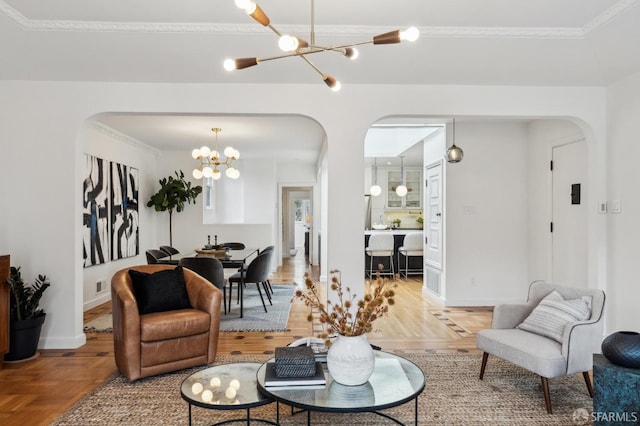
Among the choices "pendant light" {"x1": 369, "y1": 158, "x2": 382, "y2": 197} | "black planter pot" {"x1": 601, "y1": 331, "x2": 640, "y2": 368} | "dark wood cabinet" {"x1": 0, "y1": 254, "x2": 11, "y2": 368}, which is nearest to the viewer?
"black planter pot" {"x1": 601, "y1": 331, "x2": 640, "y2": 368}

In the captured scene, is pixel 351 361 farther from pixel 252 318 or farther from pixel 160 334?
pixel 252 318

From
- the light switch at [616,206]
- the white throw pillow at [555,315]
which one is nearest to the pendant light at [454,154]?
the light switch at [616,206]

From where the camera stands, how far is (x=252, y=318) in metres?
5.00

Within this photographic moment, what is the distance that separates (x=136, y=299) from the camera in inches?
134

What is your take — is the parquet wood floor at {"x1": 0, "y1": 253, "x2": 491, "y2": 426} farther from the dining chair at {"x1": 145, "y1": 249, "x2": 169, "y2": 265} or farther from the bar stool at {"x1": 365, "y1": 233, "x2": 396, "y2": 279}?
the bar stool at {"x1": 365, "y1": 233, "x2": 396, "y2": 279}

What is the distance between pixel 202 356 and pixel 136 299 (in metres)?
0.70

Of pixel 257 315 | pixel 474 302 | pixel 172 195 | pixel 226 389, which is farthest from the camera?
pixel 172 195

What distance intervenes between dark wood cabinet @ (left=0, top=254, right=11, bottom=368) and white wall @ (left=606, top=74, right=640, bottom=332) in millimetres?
5227

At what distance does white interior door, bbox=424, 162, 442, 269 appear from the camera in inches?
235

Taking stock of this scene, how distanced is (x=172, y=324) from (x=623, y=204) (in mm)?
3996

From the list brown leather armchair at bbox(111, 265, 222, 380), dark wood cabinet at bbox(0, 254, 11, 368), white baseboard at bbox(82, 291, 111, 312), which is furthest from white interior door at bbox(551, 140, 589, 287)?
white baseboard at bbox(82, 291, 111, 312)

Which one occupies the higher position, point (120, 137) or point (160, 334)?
point (120, 137)

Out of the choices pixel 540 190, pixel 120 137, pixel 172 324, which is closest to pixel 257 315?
pixel 172 324

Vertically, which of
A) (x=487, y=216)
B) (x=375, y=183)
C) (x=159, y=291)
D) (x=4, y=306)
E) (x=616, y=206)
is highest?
(x=375, y=183)
